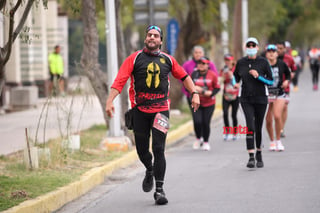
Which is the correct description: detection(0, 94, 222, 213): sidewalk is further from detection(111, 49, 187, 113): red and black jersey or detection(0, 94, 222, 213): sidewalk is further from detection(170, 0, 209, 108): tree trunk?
detection(170, 0, 209, 108): tree trunk

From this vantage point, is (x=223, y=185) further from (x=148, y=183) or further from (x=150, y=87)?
(x=150, y=87)

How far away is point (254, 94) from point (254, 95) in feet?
0.05

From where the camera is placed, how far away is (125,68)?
8.78m

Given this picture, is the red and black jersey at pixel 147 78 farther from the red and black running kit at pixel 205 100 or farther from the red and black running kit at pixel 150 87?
the red and black running kit at pixel 205 100

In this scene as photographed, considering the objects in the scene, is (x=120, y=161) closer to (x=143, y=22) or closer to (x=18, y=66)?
(x=143, y=22)

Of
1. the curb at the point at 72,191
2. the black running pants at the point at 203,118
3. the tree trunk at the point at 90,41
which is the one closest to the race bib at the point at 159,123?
the curb at the point at 72,191

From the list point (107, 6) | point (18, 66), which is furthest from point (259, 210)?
point (18, 66)

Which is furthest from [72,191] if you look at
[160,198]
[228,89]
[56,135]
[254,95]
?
[228,89]

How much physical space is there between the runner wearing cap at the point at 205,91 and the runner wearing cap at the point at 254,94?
230 centimetres

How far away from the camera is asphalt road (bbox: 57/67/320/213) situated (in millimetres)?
8625

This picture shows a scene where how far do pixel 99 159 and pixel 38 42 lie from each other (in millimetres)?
17319

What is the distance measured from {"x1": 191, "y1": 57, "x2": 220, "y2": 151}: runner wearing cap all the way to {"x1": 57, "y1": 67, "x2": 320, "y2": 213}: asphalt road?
542mm

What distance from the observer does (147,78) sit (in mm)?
8773

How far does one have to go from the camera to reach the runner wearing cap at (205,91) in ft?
46.0
